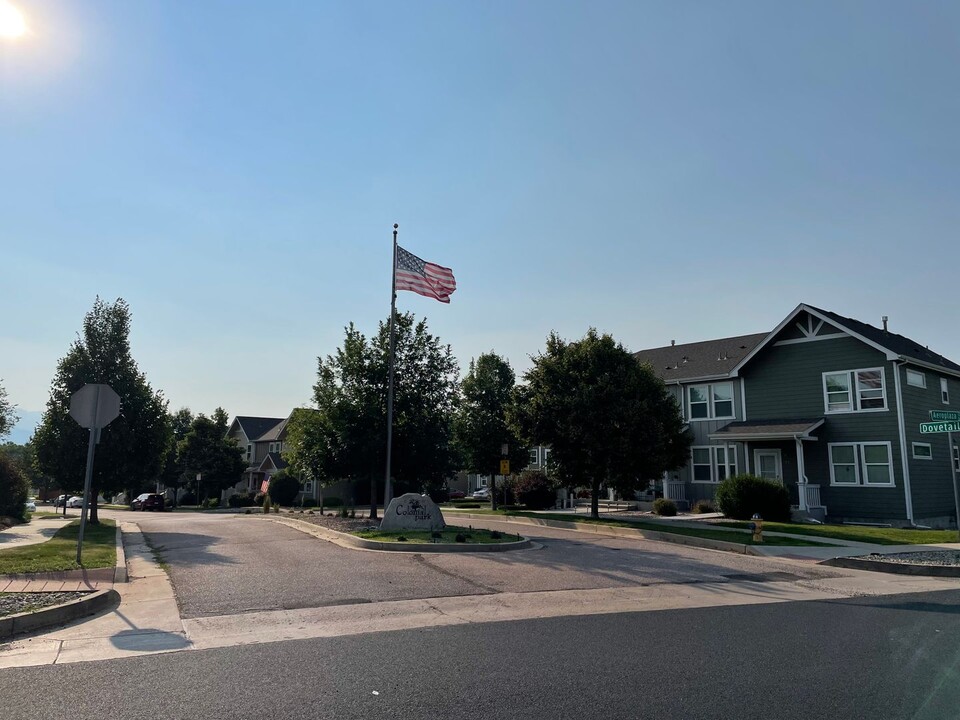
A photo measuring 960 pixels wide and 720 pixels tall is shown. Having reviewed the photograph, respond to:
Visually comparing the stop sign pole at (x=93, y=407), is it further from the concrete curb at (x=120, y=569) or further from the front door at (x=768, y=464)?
the front door at (x=768, y=464)

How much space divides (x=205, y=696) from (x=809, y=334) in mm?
28889

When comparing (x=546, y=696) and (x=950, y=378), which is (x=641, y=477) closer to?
(x=950, y=378)

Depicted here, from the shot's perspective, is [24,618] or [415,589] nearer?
[24,618]

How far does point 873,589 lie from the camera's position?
12320mm

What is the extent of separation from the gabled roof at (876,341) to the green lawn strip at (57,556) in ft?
82.6

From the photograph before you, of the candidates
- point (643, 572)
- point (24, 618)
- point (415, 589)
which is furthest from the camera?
point (643, 572)

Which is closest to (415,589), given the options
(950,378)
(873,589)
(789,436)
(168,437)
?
(873,589)

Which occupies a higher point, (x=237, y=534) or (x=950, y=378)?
(x=950, y=378)

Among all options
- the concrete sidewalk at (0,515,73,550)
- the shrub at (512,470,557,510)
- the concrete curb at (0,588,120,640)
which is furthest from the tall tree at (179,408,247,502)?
the concrete curb at (0,588,120,640)

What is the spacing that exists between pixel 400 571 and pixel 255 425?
66.7m

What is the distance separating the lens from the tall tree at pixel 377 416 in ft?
81.1

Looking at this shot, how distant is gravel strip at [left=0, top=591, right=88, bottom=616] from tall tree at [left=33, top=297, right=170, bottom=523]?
15887mm

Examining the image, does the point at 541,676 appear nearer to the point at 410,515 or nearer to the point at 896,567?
the point at 896,567

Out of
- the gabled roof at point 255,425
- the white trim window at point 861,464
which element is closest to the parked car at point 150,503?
the gabled roof at point 255,425
